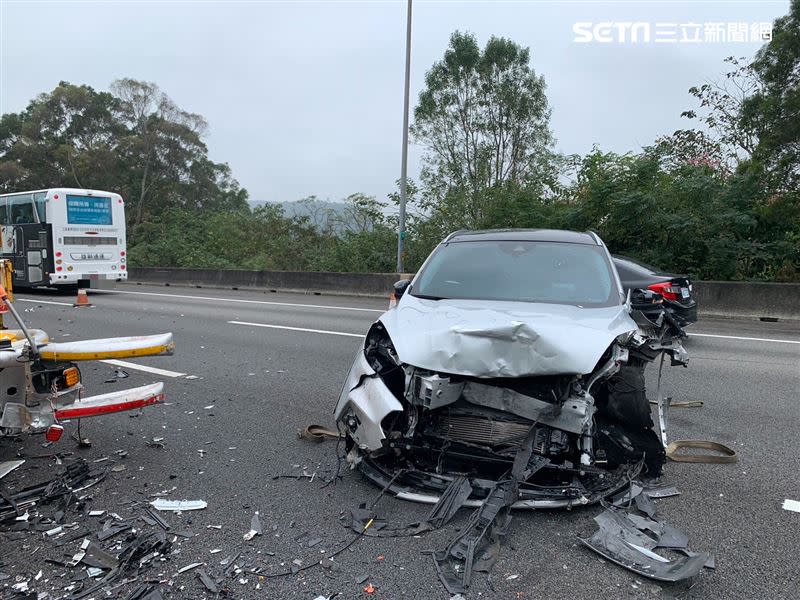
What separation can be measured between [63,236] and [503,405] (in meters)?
18.2

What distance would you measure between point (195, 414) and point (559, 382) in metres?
3.55

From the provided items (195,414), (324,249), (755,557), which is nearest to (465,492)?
(755,557)

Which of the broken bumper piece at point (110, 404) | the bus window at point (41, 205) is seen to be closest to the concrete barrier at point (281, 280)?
the bus window at point (41, 205)

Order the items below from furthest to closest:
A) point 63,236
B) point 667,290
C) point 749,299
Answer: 1. point 63,236
2. point 749,299
3. point 667,290

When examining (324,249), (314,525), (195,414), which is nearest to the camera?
(314,525)

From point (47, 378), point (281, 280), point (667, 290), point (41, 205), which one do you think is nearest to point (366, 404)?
point (47, 378)

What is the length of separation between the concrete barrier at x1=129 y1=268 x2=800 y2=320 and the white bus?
4.46 meters

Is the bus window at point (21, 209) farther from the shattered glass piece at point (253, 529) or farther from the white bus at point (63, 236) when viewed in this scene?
the shattered glass piece at point (253, 529)

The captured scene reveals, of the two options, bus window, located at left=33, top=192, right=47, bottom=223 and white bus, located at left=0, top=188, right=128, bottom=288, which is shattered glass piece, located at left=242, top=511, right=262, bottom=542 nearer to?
white bus, located at left=0, top=188, right=128, bottom=288

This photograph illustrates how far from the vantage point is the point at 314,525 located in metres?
3.25

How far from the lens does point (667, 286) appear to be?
844 cm

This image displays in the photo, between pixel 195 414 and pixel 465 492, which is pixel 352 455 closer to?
pixel 465 492

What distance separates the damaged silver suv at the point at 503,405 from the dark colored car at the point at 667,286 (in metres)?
4.68

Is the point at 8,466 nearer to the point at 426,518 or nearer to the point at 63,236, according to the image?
the point at 426,518
